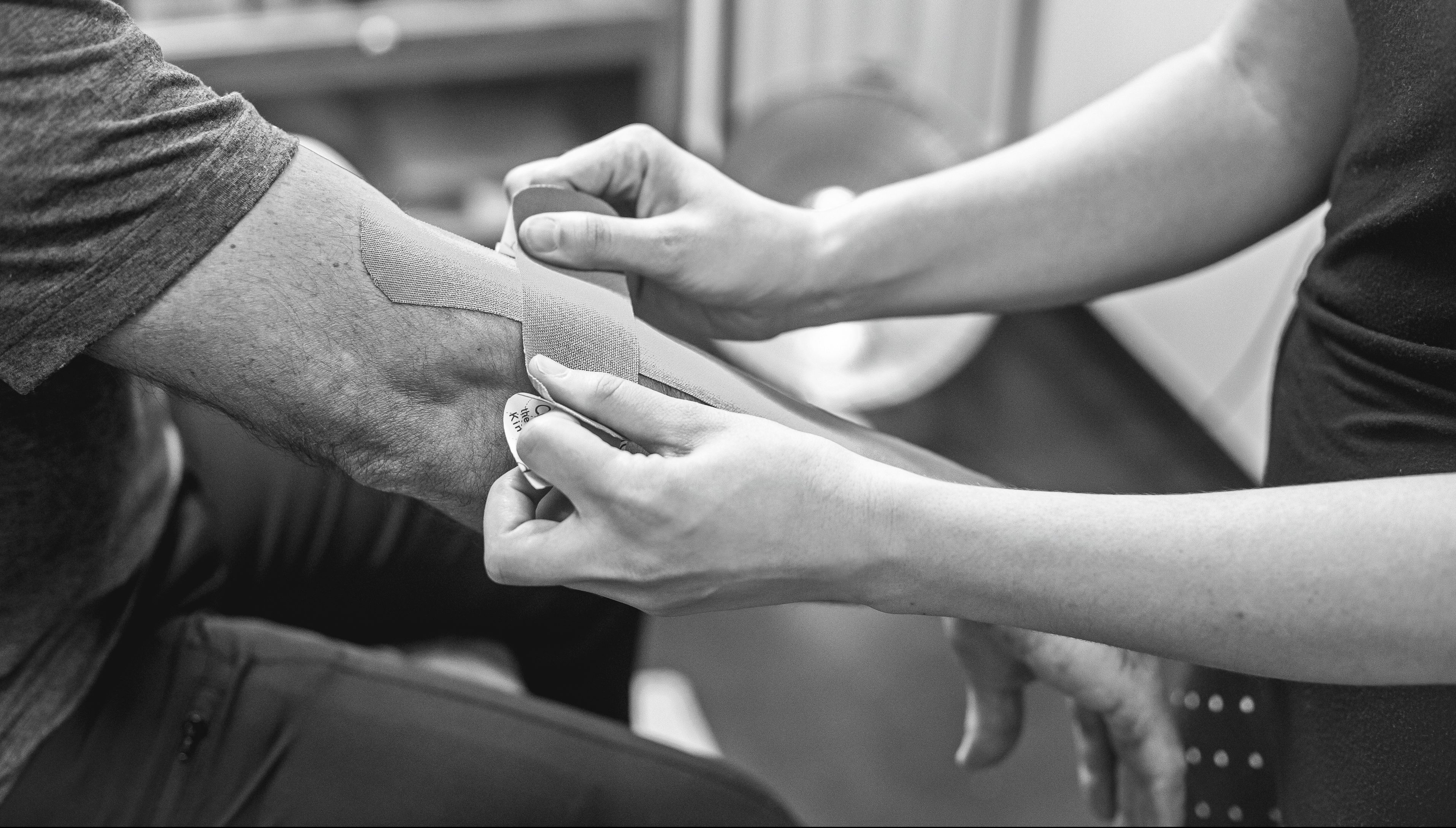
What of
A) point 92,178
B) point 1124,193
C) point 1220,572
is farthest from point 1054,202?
point 92,178

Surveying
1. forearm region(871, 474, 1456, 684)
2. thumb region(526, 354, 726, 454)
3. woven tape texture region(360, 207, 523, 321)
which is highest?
woven tape texture region(360, 207, 523, 321)

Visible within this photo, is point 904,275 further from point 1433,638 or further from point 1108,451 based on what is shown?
point 1108,451

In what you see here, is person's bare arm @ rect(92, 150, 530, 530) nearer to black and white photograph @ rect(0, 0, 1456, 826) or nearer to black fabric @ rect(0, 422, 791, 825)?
black and white photograph @ rect(0, 0, 1456, 826)

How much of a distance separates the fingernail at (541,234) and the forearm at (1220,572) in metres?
0.32

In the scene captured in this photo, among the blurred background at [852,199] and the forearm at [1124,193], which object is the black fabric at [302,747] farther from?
the blurred background at [852,199]

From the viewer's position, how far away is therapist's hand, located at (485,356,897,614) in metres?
0.63

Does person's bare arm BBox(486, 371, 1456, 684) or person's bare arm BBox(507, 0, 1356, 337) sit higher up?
person's bare arm BBox(507, 0, 1356, 337)

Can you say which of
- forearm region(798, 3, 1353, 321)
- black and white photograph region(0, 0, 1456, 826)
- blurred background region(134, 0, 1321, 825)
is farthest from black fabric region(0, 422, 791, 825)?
blurred background region(134, 0, 1321, 825)

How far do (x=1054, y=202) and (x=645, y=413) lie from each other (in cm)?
47

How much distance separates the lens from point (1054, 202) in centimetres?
97

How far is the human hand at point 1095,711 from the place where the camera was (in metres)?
0.89

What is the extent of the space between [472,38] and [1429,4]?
1.94 metres

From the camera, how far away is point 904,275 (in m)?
1.00

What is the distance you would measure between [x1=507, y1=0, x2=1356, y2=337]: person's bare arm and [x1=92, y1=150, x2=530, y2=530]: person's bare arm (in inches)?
7.3
